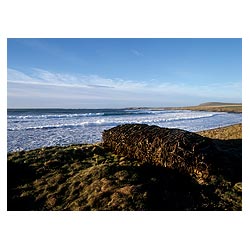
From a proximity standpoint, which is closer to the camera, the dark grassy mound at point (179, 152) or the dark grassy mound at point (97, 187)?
the dark grassy mound at point (97, 187)

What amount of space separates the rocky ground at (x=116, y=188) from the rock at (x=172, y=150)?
190mm

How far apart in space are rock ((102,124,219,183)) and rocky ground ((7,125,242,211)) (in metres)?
0.19

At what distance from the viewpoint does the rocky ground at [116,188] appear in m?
5.70

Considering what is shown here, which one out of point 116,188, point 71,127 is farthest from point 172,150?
point 71,127

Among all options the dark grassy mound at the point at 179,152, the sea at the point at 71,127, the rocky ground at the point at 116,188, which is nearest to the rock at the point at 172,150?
the dark grassy mound at the point at 179,152

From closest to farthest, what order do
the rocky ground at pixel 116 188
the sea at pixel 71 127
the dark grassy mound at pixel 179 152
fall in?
the rocky ground at pixel 116 188 → the dark grassy mound at pixel 179 152 → the sea at pixel 71 127

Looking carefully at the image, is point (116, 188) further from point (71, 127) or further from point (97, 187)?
point (71, 127)

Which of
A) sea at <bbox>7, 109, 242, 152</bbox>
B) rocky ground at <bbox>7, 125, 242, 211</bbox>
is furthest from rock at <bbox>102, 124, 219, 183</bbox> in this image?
sea at <bbox>7, 109, 242, 152</bbox>

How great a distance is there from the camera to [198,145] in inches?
265

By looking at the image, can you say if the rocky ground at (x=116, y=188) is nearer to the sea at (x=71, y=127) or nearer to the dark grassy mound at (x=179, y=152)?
the dark grassy mound at (x=179, y=152)
